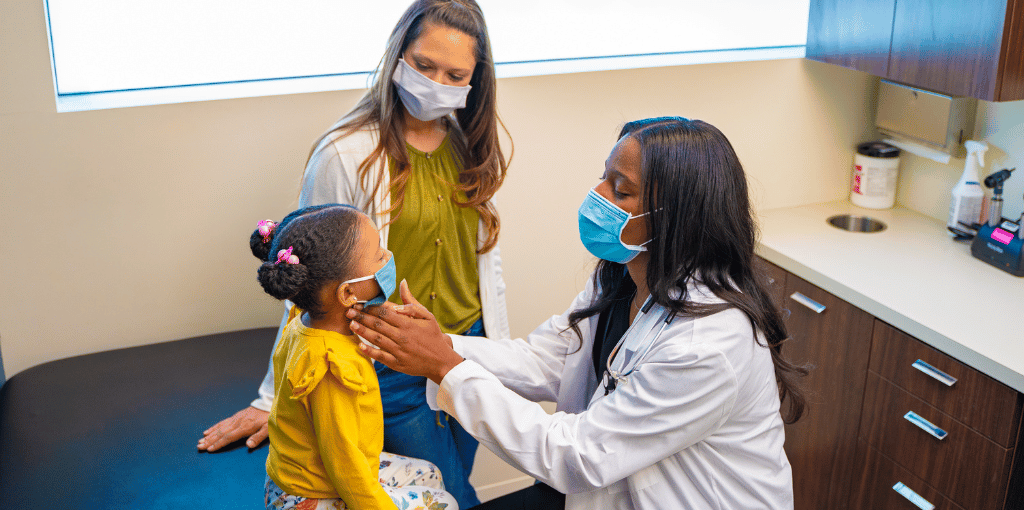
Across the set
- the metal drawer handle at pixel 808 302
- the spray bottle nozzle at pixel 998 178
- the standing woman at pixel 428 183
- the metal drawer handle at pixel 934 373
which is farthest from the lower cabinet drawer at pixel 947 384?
the standing woman at pixel 428 183

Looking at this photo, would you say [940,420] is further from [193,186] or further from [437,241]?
[193,186]

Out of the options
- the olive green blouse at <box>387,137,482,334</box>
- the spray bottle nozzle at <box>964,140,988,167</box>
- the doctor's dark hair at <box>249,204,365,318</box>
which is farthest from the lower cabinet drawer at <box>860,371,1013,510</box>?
the doctor's dark hair at <box>249,204,365,318</box>

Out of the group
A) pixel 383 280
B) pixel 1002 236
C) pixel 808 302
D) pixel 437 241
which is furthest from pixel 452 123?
pixel 1002 236

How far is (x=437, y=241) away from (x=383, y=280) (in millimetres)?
428

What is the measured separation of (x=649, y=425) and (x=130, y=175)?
1575 mm

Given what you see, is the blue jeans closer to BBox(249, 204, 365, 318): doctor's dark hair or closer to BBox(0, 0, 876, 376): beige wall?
BBox(249, 204, 365, 318): doctor's dark hair

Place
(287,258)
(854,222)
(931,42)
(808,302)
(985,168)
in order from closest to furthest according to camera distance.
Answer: (287,258) → (931,42) → (808,302) → (985,168) → (854,222)

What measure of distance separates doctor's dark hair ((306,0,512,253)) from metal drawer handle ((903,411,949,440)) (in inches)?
46.0

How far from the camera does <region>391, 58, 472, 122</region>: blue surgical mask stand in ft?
5.69

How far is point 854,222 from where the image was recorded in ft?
8.91

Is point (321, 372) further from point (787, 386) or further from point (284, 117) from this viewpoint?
point (284, 117)

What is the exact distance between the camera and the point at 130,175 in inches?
83.5

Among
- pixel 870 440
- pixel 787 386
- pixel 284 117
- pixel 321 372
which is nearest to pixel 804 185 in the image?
pixel 870 440

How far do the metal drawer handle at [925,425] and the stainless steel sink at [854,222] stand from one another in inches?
31.7
